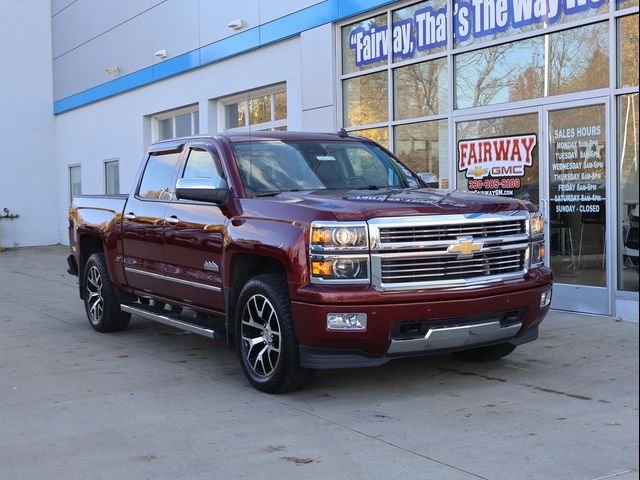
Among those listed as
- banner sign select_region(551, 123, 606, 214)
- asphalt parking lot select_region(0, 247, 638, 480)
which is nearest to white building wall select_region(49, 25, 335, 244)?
banner sign select_region(551, 123, 606, 214)

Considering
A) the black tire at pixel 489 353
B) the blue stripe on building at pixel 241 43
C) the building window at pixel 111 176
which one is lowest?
the black tire at pixel 489 353

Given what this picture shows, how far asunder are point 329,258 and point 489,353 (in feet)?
6.84

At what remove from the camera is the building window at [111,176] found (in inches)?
829

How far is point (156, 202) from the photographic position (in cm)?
727

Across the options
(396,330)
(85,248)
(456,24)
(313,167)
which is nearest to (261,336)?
(396,330)

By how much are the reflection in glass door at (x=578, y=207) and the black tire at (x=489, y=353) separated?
8.79ft

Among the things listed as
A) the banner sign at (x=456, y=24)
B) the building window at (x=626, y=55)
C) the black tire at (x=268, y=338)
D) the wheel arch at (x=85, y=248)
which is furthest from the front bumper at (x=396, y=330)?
the banner sign at (x=456, y=24)

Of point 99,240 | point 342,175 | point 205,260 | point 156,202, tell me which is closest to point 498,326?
point 342,175

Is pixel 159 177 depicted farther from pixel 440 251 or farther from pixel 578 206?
pixel 578 206

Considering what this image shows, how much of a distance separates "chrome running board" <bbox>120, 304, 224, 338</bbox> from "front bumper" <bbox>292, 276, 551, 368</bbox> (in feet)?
3.79

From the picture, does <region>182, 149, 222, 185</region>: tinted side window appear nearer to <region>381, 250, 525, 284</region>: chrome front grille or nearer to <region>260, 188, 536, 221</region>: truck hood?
<region>260, 188, 536, 221</region>: truck hood

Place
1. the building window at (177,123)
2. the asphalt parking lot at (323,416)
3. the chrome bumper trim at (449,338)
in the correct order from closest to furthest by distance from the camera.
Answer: the asphalt parking lot at (323,416) → the chrome bumper trim at (449,338) → the building window at (177,123)

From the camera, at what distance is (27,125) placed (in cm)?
2409

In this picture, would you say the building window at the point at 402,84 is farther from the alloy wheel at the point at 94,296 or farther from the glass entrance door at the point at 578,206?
the alloy wheel at the point at 94,296
